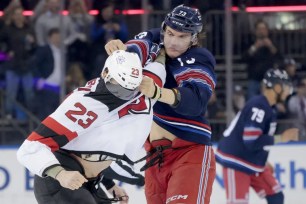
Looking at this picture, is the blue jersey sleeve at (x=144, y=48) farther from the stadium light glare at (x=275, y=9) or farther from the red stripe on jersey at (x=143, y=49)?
the stadium light glare at (x=275, y=9)

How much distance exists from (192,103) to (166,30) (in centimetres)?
46

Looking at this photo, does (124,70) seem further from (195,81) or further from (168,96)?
(195,81)

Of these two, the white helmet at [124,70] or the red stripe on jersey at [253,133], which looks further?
the red stripe on jersey at [253,133]

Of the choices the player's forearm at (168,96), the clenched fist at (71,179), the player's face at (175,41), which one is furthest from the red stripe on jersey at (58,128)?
the player's face at (175,41)

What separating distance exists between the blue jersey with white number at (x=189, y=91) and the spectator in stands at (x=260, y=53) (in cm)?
419

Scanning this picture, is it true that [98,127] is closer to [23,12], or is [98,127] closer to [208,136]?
[208,136]

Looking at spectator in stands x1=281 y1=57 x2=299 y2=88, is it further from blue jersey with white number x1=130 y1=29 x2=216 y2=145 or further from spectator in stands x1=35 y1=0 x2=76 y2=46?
blue jersey with white number x1=130 y1=29 x2=216 y2=145

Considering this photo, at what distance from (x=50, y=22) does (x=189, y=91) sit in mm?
4640

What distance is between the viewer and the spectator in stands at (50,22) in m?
9.12

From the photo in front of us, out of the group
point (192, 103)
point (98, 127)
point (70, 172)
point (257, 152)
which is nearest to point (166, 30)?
point (192, 103)

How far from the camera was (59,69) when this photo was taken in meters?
9.09

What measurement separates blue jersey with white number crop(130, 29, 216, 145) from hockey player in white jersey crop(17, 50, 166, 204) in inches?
9.1

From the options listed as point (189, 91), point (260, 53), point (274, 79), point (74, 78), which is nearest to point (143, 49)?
point (189, 91)

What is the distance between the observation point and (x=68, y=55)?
9148mm
